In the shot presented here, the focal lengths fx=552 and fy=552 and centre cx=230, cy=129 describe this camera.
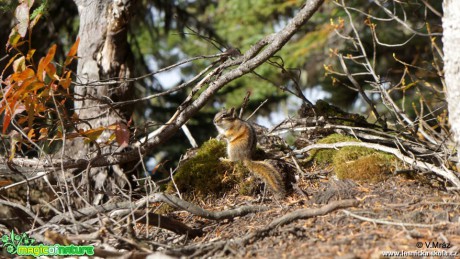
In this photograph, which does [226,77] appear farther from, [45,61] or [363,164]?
[45,61]

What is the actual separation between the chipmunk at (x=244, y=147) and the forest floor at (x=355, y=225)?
5.4 inches

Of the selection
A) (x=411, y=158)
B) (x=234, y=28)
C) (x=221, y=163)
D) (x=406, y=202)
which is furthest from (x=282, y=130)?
(x=234, y=28)

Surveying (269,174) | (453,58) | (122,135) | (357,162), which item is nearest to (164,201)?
(122,135)

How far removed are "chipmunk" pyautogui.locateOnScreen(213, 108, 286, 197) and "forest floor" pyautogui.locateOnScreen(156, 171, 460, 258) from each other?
0.45 ft

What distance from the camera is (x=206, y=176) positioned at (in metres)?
4.46

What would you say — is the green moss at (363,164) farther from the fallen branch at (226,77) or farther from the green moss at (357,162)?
the fallen branch at (226,77)

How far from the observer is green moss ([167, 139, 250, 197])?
438cm

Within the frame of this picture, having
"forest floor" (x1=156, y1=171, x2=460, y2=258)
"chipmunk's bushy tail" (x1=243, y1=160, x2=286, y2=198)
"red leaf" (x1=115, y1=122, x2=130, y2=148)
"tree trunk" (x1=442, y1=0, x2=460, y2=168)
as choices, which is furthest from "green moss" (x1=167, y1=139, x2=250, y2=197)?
"tree trunk" (x1=442, y1=0, x2=460, y2=168)

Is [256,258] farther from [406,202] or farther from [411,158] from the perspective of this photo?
[411,158]

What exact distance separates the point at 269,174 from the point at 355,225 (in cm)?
99

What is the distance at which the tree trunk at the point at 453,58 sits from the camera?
343cm

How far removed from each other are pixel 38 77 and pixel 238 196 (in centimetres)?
171

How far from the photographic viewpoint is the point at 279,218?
11.1ft

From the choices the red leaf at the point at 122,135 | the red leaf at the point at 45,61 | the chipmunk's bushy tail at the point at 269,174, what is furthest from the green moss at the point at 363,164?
the red leaf at the point at 45,61
